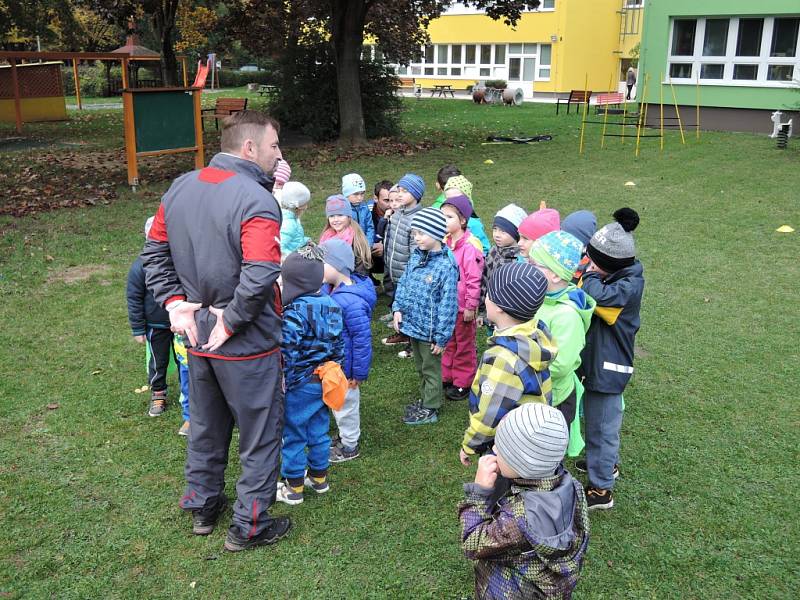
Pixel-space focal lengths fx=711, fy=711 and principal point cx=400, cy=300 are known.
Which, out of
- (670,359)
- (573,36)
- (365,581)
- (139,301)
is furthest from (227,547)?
(573,36)

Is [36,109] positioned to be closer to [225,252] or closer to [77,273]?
[77,273]

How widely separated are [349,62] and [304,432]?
14453 mm

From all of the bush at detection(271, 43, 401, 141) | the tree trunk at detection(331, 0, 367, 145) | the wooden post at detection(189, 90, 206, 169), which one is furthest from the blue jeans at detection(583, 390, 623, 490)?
the bush at detection(271, 43, 401, 141)

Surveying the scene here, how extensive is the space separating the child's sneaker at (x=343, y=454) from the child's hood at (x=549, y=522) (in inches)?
86.2

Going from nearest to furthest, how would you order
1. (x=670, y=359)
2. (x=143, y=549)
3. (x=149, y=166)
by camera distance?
(x=143, y=549)
(x=670, y=359)
(x=149, y=166)

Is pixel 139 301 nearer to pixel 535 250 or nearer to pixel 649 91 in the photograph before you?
pixel 535 250

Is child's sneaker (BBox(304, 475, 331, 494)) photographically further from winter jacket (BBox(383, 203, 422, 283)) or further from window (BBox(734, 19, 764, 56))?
window (BBox(734, 19, 764, 56))

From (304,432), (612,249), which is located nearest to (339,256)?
(304,432)

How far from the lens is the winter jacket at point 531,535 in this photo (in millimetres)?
2486

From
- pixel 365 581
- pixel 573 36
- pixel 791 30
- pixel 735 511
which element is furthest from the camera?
pixel 573 36

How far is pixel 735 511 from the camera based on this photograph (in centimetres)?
399

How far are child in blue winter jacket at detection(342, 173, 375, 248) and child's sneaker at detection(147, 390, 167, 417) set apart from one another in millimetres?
2335

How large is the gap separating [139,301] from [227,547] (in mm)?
1954

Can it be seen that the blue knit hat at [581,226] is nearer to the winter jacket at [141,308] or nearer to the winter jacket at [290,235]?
the winter jacket at [290,235]
